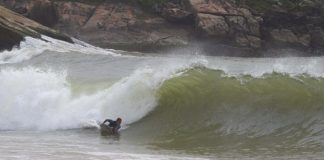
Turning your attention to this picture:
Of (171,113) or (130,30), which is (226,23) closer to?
(130,30)

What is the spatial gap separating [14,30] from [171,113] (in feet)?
65.4

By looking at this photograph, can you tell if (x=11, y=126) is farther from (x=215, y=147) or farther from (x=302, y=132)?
(x=302, y=132)

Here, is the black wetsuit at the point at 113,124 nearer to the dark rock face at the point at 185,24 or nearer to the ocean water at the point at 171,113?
the ocean water at the point at 171,113

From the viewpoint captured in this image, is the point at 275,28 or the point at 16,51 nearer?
the point at 16,51

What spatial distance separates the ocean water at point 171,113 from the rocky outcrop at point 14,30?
1351 cm

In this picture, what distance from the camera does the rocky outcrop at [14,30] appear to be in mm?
34531

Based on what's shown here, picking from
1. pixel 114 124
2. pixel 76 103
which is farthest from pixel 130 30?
pixel 114 124

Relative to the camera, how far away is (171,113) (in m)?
17.2

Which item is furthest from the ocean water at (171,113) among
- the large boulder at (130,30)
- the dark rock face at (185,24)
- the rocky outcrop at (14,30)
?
the dark rock face at (185,24)

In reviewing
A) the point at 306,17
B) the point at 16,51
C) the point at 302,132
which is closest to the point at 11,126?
the point at 302,132

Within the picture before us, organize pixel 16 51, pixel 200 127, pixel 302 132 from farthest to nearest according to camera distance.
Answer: pixel 16 51, pixel 200 127, pixel 302 132

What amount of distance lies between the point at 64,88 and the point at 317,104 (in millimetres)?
7324

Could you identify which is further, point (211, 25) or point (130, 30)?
point (130, 30)

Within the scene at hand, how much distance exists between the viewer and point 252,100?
17.1m
